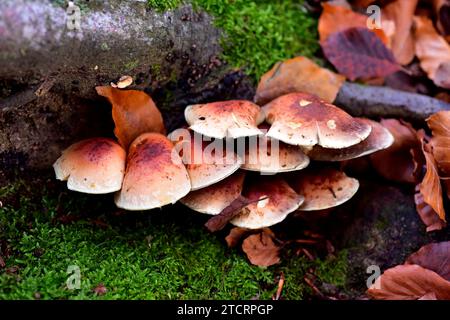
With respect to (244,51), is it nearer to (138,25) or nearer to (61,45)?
(138,25)

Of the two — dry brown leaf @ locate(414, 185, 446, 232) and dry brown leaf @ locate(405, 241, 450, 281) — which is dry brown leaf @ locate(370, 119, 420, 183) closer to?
dry brown leaf @ locate(414, 185, 446, 232)

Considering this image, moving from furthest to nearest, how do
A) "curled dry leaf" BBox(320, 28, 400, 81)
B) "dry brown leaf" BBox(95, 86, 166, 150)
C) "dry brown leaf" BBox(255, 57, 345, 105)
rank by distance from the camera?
"curled dry leaf" BBox(320, 28, 400, 81) → "dry brown leaf" BBox(255, 57, 345, 105) → "dry brown leaf" BBox(95, 86, 166, 150)

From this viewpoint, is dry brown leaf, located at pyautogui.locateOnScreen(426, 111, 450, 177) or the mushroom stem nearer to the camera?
dry brown leaf, located at pyautogui.locateOnScreen(426, 111, 450, 177)

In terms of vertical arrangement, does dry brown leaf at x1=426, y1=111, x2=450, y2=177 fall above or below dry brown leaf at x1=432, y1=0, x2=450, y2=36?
below

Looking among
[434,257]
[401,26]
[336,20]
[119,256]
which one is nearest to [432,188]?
[434,257]

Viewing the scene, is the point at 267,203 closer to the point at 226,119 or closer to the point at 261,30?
the point at 226,119

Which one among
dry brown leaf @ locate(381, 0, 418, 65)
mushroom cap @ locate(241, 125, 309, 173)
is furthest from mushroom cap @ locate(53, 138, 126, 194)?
dry brown leaf @ locate(381, 0, 418, 65)

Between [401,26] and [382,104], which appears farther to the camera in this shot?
[401,26]
